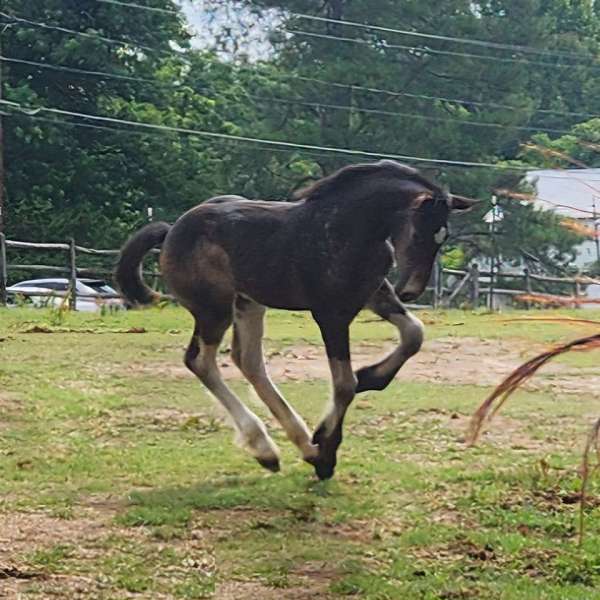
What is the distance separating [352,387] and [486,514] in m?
0.96

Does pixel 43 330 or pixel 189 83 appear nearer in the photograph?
pixel 43 330

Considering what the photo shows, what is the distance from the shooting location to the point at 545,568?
4.79 m

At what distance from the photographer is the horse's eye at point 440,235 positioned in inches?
235

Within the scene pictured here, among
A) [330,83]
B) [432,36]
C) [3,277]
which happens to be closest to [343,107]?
[330,83]

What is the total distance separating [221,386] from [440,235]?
1.59m

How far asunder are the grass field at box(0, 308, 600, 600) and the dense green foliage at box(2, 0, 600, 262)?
68.9 ft

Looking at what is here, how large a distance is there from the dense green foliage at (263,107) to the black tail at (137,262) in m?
22.3

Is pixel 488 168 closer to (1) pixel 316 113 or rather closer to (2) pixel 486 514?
(1) pixel 316 113

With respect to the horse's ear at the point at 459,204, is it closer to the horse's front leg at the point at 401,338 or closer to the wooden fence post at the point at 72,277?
the horse's front leg at the point at 401,338

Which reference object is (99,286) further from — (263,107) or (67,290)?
(263,107)

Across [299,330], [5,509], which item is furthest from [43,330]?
[5,509]

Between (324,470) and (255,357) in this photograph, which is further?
(255,357)

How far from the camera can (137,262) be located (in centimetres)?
748

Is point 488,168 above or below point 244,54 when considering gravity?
below
